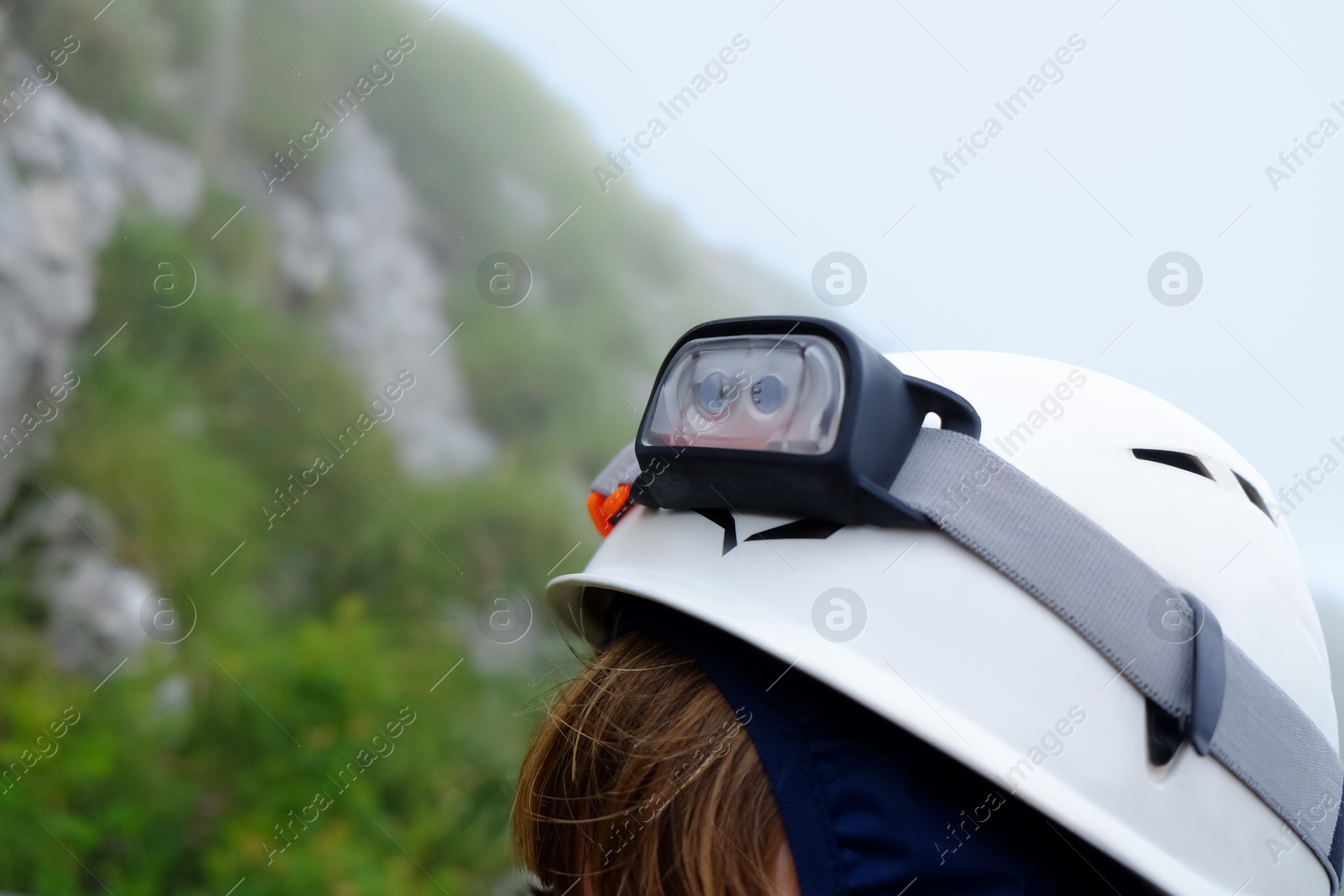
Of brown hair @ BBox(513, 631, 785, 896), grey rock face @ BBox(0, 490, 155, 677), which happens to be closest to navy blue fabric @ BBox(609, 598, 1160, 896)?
brown hair @ BBox(513, 631, 785, 896)

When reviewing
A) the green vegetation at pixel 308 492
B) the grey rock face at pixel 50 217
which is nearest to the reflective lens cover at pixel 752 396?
the green vegetation at pixel 308 492

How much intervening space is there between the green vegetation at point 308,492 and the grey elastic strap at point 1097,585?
1595 millimetres

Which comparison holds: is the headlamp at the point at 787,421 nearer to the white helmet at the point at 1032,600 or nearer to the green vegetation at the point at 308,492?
the white helmet at the point at 1032,600

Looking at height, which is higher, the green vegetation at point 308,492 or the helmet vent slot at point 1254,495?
the helmet vent slot at point 1254,495

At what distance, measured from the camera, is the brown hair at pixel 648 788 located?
70cm

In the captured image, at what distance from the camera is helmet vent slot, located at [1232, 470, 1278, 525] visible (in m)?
0.93

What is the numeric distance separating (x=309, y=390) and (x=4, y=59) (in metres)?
1.47

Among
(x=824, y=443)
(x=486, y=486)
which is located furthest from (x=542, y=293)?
(x=824, y=443)

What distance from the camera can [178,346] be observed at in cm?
276

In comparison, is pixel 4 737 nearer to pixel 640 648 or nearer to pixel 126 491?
pixel 126 491

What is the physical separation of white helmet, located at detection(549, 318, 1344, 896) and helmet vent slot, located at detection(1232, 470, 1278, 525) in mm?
81

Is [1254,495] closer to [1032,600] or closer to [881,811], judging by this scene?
[1032,600]

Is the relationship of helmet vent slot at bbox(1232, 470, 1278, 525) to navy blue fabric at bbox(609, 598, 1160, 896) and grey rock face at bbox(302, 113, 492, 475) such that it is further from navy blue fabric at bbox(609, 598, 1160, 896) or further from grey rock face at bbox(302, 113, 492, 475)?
grey rock face at bbox(302, 113, 492, 475)

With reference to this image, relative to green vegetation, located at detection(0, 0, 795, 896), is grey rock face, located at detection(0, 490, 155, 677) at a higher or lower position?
lower
